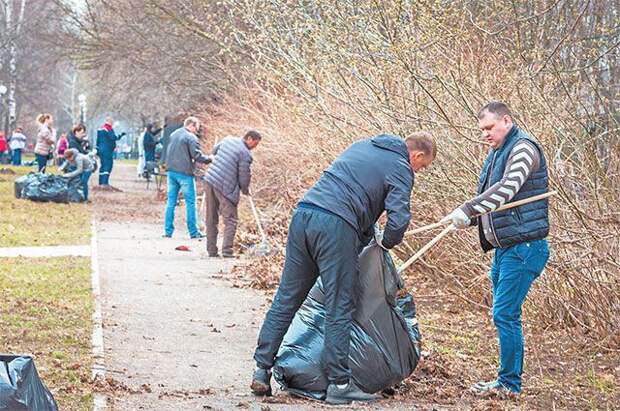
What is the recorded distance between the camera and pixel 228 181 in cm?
1588

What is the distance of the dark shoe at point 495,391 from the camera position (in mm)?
7777

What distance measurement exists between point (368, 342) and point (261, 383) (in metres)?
0.70

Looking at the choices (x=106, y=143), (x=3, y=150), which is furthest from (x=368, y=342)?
(x=3, y=150)

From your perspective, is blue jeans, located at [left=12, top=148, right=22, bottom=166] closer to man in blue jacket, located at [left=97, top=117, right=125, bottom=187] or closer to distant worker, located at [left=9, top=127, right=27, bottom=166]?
distant worker, located at [left=9, top=127, right=27, bottom=166]

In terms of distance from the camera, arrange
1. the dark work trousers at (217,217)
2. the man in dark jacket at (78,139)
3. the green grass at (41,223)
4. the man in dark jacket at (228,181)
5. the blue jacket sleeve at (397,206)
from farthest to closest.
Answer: the man in dark jacket at (78,139) < the green grass at (41,223) < the dark work trousers at (217,217) < the man in dark jacket at (228,181) < the blue jacket sleeve at (397,206)

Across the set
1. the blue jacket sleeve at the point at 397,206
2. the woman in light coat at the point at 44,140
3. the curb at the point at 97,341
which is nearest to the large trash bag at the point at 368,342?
the blue jacket sleeve at the point at 397,206

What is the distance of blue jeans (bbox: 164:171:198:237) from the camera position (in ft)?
61.3

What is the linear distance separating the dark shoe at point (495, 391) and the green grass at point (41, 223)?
10623mm

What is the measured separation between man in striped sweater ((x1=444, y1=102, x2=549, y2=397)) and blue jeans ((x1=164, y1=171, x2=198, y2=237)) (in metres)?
11.1

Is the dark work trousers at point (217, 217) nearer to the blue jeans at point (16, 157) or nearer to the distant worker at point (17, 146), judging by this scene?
the distant worker at point (17, 146)

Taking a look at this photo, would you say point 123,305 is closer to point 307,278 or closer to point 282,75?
point 282,75

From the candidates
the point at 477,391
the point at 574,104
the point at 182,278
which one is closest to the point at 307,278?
the point at 477,391

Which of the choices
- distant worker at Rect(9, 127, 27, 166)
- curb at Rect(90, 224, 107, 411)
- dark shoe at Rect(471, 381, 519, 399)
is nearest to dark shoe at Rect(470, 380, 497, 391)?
dark shoe at Rect(471, 381, 519, 399)

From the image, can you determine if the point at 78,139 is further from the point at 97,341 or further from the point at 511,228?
the point at 511,228
